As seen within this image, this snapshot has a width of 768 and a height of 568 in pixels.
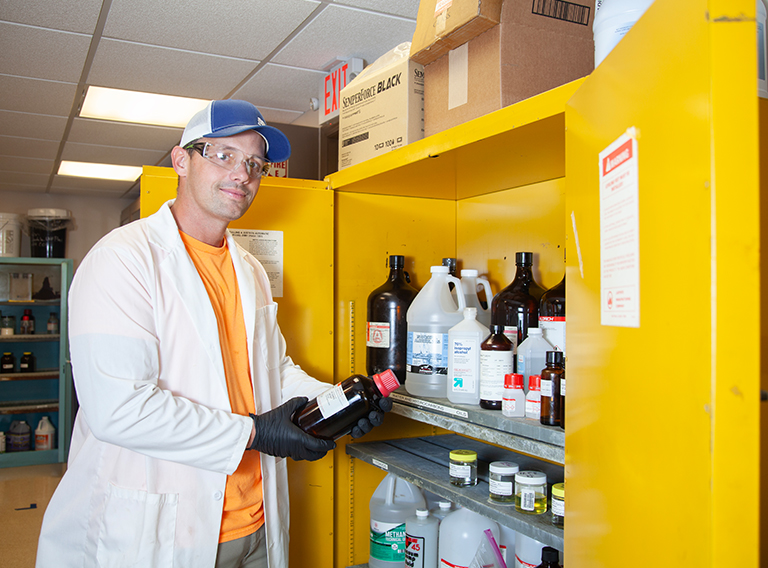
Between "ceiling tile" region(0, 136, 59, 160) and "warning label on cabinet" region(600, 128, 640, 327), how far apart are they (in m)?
5.60

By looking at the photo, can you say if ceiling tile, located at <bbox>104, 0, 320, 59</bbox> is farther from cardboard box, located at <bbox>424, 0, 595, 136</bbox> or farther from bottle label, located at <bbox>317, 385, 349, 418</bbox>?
bottle label, located at <bbox>317, 385, 349, 418</bbox>

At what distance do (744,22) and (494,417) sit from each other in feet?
3.24

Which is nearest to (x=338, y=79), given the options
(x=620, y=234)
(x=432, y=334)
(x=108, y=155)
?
(x=432, y=334)

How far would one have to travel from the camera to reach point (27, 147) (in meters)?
5.33

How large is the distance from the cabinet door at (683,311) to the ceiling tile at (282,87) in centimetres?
321

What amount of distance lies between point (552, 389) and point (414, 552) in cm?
91

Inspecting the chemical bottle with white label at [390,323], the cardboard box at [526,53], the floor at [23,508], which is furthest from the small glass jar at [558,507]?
the floor at [23,508]

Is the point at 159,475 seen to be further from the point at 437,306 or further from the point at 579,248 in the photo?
the point at 579,248

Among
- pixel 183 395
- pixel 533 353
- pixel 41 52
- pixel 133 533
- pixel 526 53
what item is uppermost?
pixel 41 52

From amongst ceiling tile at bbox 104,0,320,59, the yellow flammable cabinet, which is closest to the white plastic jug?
the yellow flammable cabinet

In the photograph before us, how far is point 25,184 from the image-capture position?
23.2 feet

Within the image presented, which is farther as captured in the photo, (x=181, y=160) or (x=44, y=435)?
(x=44, y=435)

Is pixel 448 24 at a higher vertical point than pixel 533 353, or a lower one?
higher

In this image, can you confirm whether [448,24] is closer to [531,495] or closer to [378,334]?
[378,334]
